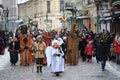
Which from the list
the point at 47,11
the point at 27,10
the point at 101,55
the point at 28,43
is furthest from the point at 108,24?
the point at 27,10

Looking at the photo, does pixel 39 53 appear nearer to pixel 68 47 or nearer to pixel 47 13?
pixel 68 47

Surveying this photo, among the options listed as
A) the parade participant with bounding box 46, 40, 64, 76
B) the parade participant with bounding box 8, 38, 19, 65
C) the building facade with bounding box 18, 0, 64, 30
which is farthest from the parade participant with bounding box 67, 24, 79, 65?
the building facade with bounding box 18, 0, 64, 30

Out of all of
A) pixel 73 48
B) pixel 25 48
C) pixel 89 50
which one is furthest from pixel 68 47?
pixel 25 48

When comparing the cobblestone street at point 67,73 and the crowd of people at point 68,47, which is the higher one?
the crowd of people at point 68,47

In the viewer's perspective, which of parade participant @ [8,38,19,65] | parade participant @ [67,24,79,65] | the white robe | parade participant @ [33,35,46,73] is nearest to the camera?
the white robe

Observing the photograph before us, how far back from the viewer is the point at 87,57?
28.3 meters

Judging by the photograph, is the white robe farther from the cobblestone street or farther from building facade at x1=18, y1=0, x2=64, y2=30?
building facade at x1=18, y1=0, x2=64, y2=30

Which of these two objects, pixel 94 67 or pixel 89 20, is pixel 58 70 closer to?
pixel 94 67

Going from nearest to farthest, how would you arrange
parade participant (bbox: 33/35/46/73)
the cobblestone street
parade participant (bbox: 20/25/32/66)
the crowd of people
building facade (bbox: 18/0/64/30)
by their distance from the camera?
the cobblestone street < parade participant (bbox: 33/35/46/73) < the crowd of people < parade participant (bbox: 20/25/32/66) < building facade (bbox: 18/0/64/30)

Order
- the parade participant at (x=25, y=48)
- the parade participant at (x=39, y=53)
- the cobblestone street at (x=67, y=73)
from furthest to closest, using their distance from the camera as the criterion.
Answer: the parade participant at (x=25, y=48) < the parade participant at (x=39, y=53) < the cobblestone street at (x=67, y=73)

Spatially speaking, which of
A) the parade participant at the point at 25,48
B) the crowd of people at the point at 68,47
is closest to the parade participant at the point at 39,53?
the crowd of people at the point at 68,47

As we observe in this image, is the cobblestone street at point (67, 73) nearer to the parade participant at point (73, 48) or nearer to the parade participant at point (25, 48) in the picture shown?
the parade participant at point (25, 48)

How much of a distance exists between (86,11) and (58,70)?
3497cm

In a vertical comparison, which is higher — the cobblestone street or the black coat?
the black coat
